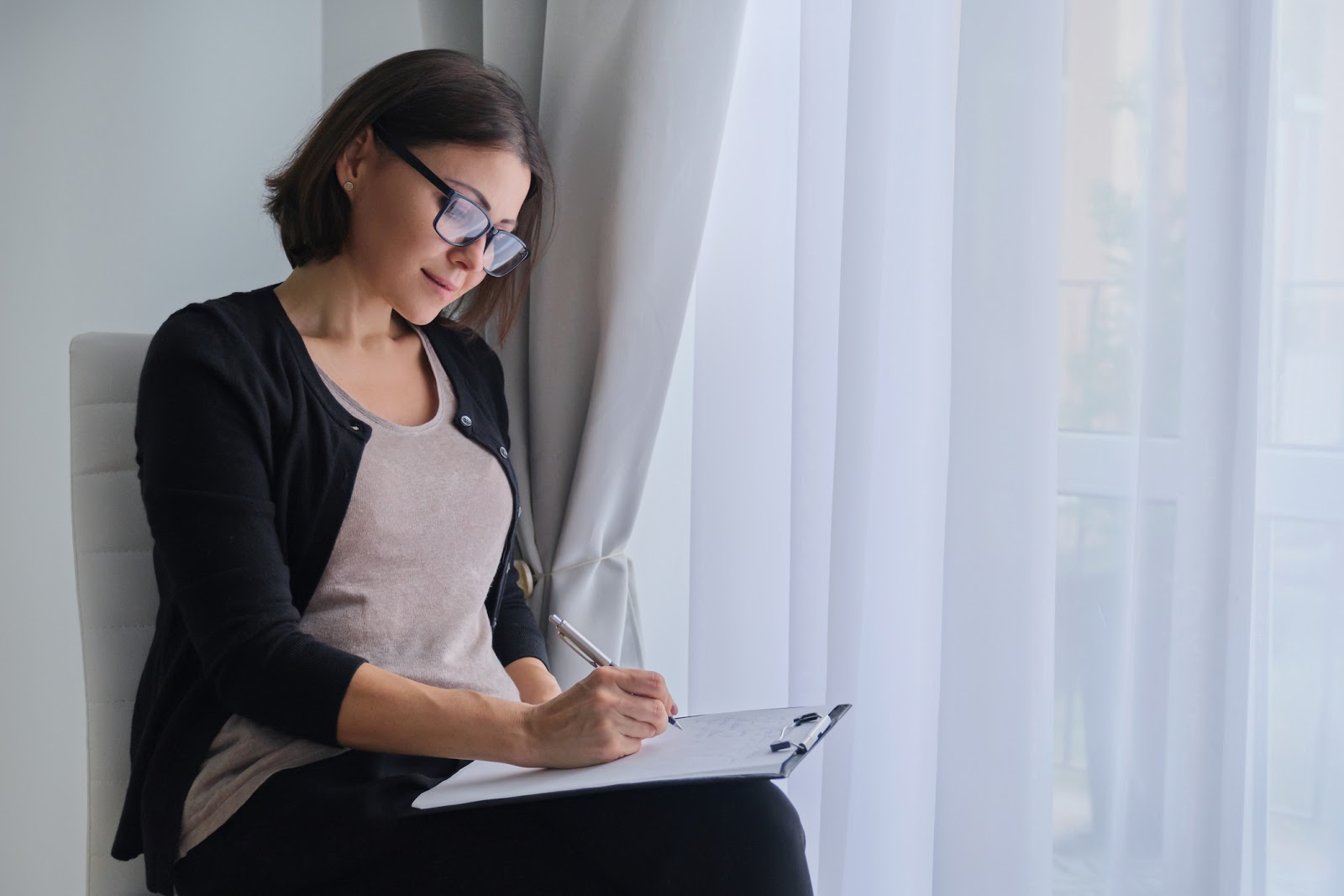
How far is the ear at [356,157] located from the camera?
47.7 inches

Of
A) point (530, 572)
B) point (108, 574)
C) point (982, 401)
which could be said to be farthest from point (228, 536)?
point (982, 401)

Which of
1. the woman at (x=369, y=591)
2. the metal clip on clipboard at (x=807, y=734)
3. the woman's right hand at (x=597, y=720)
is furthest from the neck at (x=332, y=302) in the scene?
the metal clip on clipboard at (x=807, y=734)

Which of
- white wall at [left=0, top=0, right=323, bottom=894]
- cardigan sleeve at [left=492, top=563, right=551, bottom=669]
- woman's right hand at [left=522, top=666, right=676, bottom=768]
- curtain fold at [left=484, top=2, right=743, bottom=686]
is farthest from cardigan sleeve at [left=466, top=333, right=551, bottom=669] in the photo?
white wall at [left=0, top=0, right=323, bottom=894]

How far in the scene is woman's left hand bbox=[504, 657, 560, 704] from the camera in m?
1.27

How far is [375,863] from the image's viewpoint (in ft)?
3.15

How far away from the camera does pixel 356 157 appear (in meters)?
1.22

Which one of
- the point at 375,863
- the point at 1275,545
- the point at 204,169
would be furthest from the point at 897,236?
the point at 204,169

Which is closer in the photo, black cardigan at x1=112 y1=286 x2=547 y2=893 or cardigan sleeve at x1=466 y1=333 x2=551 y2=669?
black cardigan at x1=112 y1=286 x2=547 y2=893

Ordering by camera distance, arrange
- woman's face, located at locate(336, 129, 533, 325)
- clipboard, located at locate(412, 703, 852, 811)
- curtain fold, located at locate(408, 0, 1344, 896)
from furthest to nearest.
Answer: woman's face, located at locate(336, 129, 533, 325) < curtain fold, located at locate(408, 0, 1344, 896) < clipboard, located at locate(412, 703, 852, 811)

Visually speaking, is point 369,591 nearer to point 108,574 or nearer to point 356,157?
point 108,574

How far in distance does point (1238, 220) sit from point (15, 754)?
177cm

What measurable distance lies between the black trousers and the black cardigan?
0.07 metres

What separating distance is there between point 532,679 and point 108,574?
1.56 ft

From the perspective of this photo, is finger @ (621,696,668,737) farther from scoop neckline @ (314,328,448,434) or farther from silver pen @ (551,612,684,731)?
scoop neckline @ (314,328,448,434)
